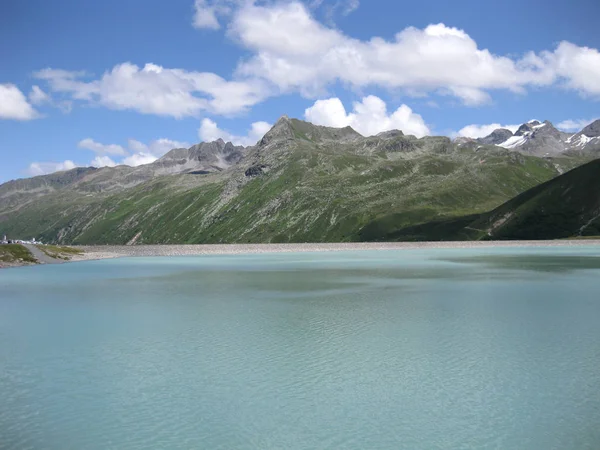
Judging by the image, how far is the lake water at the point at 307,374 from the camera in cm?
1675

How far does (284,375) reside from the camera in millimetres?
23125

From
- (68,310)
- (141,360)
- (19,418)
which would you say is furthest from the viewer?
(68,310)

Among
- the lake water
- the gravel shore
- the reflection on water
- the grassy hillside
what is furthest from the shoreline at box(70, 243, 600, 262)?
the lake water

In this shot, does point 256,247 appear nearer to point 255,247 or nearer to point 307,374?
point 255,247

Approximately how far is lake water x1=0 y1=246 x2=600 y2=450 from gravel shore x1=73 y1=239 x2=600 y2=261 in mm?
114226

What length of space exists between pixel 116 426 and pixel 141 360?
9053 millimetres

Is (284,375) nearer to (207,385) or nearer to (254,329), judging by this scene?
(207,385)

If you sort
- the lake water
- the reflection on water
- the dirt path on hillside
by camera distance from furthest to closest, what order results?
the dirt path on hillside < the reflection on water < the lake water

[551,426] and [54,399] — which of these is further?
[54,399]

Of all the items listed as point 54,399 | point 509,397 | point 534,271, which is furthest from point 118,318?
point 534,271

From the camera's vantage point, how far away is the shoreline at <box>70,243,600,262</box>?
159 meters

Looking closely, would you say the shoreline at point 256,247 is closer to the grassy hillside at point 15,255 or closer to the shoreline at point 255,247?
the shoreline at point 255,247

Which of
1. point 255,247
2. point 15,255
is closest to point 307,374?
point 15,255

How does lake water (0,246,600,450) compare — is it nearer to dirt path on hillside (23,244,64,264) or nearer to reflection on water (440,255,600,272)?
reflection on water (440,255,600,272)
